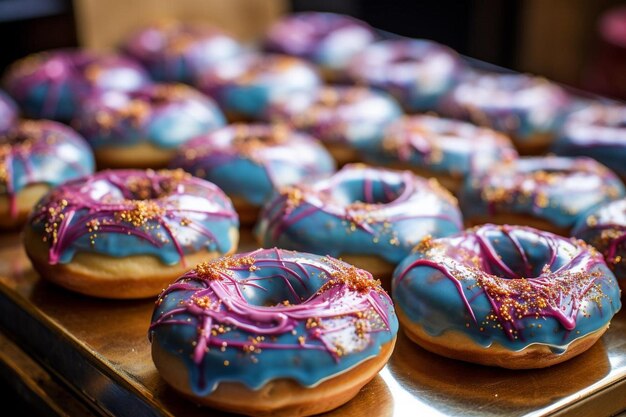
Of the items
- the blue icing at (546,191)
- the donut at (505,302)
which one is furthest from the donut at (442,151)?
the donut at (505,302)

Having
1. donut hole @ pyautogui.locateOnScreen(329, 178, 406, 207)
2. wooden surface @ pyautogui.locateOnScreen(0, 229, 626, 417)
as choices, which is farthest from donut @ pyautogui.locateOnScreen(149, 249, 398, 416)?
donut hole @ pyautogui.locateOnScreen(329, 178, 406, 207)

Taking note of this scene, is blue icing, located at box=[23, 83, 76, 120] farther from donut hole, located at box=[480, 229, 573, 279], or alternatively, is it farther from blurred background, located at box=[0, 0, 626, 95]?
donut hole, located at box=[480, 229, 573, 279]

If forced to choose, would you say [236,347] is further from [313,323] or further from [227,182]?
[227,182]

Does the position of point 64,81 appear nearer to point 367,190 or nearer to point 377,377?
point 367,190

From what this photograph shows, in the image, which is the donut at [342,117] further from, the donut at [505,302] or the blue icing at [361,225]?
the donut at [505,302]

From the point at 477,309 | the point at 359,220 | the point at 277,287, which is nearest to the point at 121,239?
the point at 277,287

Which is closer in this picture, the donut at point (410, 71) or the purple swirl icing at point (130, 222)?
the purple swirl icing at point (130, 222)
